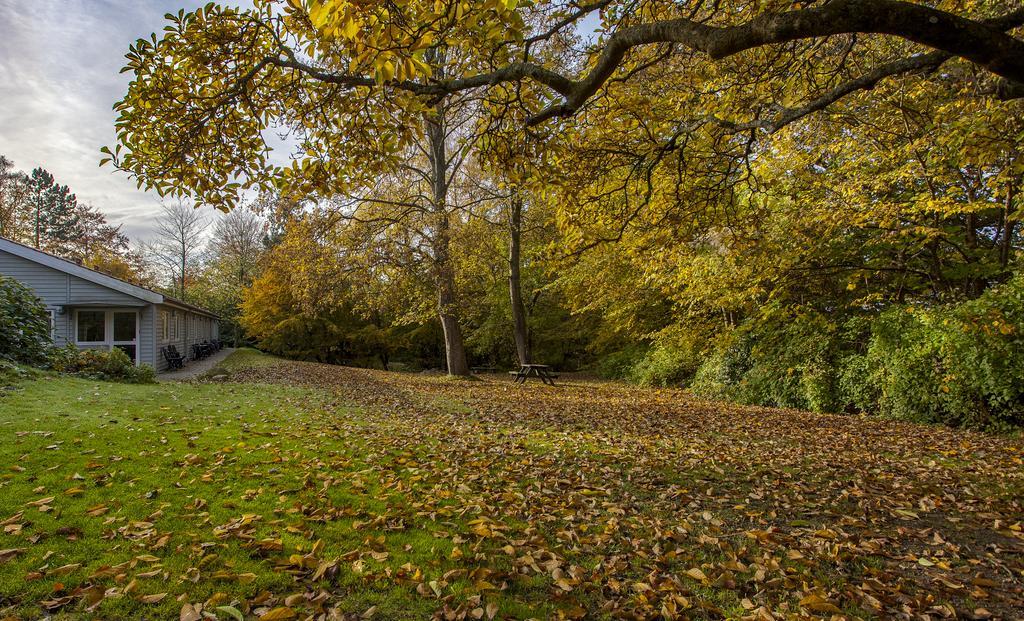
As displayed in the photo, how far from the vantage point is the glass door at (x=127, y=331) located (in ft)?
58.6

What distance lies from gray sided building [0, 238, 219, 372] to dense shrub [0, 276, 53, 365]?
4876 millimetres

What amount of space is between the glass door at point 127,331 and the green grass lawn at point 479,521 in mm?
12020

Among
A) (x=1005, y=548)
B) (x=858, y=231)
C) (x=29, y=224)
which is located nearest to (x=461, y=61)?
(x=1005, y=548)

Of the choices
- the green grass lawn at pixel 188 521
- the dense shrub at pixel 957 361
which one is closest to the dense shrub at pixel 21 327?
the green grass lawn at pixel 188 521

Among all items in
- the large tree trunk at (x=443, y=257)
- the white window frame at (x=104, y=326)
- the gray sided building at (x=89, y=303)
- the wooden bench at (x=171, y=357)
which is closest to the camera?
the large tree trunk at (x=443, y=257)

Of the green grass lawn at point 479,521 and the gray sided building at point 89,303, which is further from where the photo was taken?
the gray sided building at point 89,303

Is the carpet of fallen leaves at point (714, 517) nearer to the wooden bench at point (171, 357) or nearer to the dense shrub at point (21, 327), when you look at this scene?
the dense shrub at point (21, 327)

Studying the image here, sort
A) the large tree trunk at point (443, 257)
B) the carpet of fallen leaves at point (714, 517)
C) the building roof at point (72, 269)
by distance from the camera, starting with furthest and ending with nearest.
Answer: the building roof at point (72, 269), the large tree trunk at point (443, 257), the carpet of fallen leaves at point (714, 517)

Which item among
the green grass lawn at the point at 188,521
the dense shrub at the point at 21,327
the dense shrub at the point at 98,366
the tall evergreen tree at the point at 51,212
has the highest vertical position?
the tall evergreen tree at the point at 51,212

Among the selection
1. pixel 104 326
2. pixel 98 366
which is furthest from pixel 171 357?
pixel 98 366

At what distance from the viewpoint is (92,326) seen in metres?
17.9

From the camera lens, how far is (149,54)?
14.0 ft

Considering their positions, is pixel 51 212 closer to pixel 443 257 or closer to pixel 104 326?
pixel 104 326

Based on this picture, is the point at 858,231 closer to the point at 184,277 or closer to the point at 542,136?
the point at 542,136
